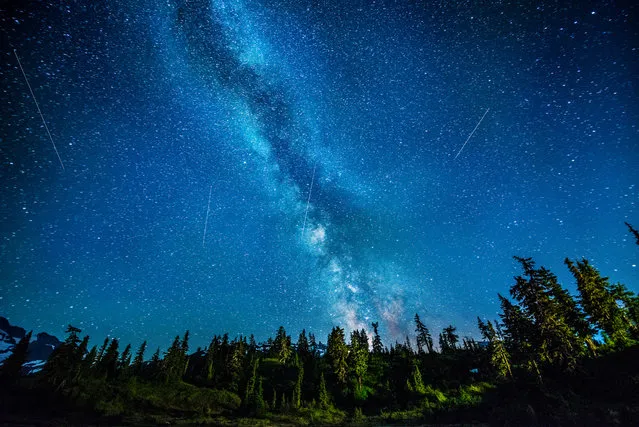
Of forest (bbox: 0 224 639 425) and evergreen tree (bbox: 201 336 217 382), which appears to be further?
evergreen tree (bbox: 201 336 217 382)

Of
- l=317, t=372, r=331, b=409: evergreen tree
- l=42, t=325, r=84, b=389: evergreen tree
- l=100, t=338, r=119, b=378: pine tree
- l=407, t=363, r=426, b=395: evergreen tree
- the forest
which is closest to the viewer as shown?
the forest

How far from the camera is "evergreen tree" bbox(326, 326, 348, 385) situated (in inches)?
2817

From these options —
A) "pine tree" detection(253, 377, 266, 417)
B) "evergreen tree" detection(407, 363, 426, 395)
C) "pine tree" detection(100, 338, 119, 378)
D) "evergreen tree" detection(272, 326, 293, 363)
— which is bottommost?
"pine tree" detection(253, 377, 266, 417)

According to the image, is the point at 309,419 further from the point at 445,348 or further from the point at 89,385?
the point at 445,348

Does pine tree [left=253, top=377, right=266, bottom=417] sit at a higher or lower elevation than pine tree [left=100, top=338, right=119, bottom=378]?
lower

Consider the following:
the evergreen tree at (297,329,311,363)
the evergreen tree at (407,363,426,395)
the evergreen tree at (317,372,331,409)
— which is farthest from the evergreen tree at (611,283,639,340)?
the evergreen tree at (297,329,311,363)

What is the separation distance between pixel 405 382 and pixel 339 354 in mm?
17679

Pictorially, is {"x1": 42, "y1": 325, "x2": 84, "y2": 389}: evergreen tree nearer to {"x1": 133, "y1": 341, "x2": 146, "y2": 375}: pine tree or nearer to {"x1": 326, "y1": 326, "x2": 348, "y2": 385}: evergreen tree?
{"x1": 133, "y1": 341, "x2": 146, "y2": 375}: pine tree

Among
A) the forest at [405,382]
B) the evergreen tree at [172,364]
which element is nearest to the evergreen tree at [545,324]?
the forest at [405,382]

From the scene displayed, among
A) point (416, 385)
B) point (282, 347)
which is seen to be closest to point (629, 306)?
point (416, 385)

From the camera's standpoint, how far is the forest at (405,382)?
1540 inches

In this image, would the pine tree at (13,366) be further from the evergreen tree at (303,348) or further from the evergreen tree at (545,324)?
the evergreen tree at (545,324)

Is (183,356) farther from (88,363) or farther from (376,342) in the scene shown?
(376,342)

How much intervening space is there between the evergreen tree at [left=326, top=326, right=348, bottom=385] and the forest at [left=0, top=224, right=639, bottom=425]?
1.27ft
